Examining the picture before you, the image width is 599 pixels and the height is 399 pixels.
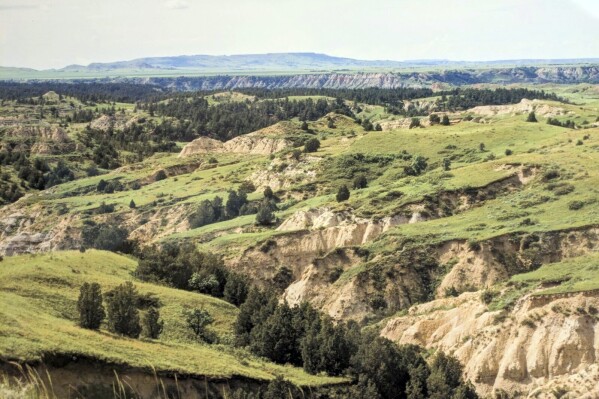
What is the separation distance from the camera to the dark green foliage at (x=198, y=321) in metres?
43.9

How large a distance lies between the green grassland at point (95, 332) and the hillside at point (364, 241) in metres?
0.15

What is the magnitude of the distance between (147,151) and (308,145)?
65893 millimetres

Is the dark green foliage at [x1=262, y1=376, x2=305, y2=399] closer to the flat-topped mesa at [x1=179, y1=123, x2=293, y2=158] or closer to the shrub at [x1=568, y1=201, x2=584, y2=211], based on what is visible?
the shrub at [x1=568, y1=201, x2=584, y2=211]

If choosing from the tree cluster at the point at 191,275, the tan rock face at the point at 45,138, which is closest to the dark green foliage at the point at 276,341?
the tree cluster at the point at 191,275

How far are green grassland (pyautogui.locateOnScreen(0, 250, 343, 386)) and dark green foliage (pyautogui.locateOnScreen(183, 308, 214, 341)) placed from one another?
595mm

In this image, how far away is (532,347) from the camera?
44.6 m

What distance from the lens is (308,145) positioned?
119188mm

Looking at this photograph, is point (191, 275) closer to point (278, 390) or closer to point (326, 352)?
point (326, 352)

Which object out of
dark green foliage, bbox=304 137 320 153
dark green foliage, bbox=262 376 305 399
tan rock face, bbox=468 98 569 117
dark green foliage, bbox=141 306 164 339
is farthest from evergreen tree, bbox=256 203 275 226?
tan rock face, bbox=468 98 569 117

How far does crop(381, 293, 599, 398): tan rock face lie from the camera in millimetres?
42969

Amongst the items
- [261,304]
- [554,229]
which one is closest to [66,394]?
[261,304]

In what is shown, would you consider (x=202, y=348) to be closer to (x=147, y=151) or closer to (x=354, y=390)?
(x=354, y=390)

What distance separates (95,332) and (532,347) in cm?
2381

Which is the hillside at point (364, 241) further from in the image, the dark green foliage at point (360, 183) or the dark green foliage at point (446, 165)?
the dark green foliage at point (446, 165)
